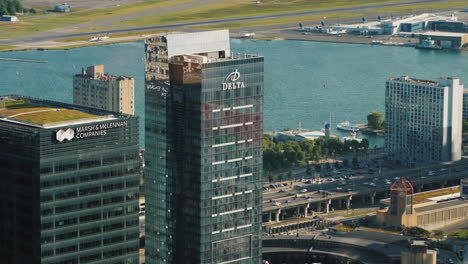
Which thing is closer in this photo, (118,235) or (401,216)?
(118,235)

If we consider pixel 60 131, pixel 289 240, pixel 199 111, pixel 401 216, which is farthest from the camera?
pixel 401 216

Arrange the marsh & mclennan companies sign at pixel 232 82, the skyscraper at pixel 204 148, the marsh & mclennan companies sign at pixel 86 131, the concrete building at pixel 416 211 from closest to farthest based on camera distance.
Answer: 1. the marsh & mclennan companies sign at pixel 86 131
2. the marsh & mclennan companies sign at pixel 232 82
3. the skyscraper at pixel 204 148
4. the concrete building at pixel 416 211

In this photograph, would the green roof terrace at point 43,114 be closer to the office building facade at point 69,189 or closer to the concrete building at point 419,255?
the office building facade at point 69,189

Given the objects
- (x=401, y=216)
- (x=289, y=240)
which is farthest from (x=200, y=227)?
(x=401, y=216)

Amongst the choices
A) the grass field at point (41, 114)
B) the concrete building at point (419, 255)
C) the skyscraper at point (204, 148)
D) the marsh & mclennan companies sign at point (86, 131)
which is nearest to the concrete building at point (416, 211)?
the concrete building at point (419, 255)

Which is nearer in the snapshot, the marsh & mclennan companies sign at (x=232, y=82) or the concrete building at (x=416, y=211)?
the marsh & mclennan companies sign at (x=232, y=82)

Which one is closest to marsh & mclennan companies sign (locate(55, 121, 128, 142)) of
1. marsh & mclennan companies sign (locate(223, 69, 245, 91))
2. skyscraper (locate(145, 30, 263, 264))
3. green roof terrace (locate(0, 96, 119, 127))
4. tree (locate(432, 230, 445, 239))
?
green roof terrace (locate(0, 96, 119, 127))

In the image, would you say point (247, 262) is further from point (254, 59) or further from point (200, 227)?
point (254, 59)
